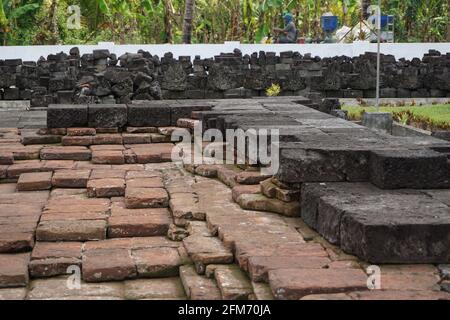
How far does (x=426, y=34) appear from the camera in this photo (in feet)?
112

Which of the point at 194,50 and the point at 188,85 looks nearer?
the point at 188,85

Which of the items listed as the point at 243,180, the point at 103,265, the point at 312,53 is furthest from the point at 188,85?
the point at 103,265

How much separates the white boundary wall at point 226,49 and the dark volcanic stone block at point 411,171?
19023mm

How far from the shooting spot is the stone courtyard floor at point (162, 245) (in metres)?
5.18

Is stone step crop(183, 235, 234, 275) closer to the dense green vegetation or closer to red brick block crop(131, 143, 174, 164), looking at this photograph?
red brick block crop(131, 143, 174, 164)

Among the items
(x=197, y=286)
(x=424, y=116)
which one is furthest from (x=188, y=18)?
(x=197, y=286)

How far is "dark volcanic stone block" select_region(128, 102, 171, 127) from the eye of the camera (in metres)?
11.7

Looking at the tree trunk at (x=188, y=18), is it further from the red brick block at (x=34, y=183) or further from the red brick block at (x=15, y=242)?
the red brick block at (x=15, y=242)

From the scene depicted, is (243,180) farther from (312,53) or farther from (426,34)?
(426,34)

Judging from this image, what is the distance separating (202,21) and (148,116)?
23.7 metres

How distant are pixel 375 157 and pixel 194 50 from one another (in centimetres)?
1899

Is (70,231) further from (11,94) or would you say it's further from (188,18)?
(188,18)

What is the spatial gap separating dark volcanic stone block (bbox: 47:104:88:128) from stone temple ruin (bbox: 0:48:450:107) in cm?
631
